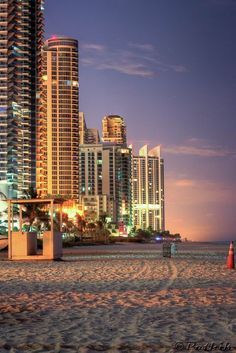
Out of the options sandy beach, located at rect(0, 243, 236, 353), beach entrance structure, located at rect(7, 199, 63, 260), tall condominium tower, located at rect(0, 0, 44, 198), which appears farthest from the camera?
tall condominium tower, located at rect(0, 0, 44, 198)

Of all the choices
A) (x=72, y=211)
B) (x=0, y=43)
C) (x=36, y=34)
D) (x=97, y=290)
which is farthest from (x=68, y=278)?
(x=36, y=34)

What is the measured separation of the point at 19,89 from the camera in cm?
16200

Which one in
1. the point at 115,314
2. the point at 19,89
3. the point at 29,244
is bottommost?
the point at 115,314

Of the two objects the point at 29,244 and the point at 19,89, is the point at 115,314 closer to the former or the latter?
the point at 29,244

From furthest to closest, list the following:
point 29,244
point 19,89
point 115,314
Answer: point 19,89
point 29,244
point 115,314

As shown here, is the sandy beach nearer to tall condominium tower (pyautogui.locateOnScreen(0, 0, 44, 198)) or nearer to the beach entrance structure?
the beach entrance structure

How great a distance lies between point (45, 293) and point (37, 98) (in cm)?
16064

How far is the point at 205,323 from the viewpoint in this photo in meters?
8.42

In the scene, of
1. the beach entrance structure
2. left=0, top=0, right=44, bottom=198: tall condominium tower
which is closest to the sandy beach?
the beach entrance structure

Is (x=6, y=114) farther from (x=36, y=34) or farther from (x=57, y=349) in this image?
(x=57, y=349)

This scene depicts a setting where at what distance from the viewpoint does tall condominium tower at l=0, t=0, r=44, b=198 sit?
15462cm

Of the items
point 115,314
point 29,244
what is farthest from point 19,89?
point 115,314

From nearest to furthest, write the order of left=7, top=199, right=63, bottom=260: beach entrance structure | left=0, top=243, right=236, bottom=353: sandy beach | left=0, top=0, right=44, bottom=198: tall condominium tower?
1. left=0, top=243, right=236, bottom=353: sandy beach
2. left=7, top=199, right=63, bottom=260: beach entrance structure
3. left=0, top=0, right=44, bottom=198: tall condominium tower

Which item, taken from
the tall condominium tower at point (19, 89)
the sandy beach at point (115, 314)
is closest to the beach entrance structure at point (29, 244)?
the sandy beach at point (115, 314)
